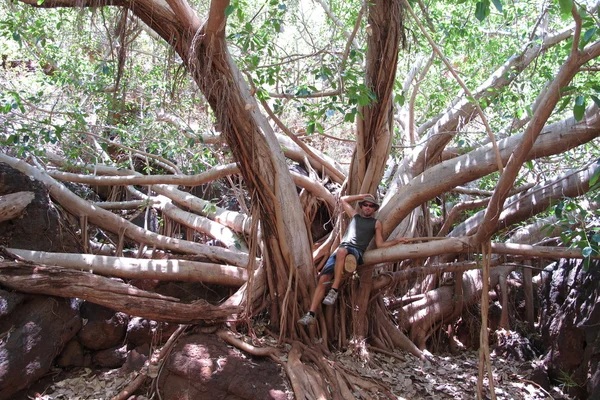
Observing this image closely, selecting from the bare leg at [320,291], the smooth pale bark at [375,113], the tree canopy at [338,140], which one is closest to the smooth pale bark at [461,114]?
the tree canopy at [338,140]

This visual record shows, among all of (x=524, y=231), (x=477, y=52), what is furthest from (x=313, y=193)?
(x=477, y=52)

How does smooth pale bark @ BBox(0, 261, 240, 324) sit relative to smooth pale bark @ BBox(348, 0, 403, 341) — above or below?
below

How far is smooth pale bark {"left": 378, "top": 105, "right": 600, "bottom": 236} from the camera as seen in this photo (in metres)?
4.43

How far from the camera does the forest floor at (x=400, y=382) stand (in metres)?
5.01

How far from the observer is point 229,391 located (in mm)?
4629

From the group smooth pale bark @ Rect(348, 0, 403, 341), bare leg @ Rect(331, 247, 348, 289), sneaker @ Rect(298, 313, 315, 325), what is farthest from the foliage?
sneaker @ Rect(298, 313, 315, 325)

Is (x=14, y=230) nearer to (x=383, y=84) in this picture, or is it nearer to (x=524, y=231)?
(x=383, y=84)

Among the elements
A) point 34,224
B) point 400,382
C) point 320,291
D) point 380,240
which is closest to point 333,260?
point 320,291

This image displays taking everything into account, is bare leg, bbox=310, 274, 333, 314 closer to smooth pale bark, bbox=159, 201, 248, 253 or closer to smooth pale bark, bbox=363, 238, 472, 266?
smooth pale bark, bbox=363, 238, 472, 266

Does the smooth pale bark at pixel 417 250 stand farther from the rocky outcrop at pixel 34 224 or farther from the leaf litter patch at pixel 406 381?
the rocky outcrop at pixel 34 224

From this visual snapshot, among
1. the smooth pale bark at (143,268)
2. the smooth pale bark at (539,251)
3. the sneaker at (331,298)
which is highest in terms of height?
the smooth pale bark at (539,251)

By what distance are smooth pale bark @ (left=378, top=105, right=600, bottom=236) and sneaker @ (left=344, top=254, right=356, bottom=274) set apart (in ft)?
1.43

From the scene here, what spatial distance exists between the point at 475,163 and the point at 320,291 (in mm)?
1809

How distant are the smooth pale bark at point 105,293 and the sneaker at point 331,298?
80 cm
